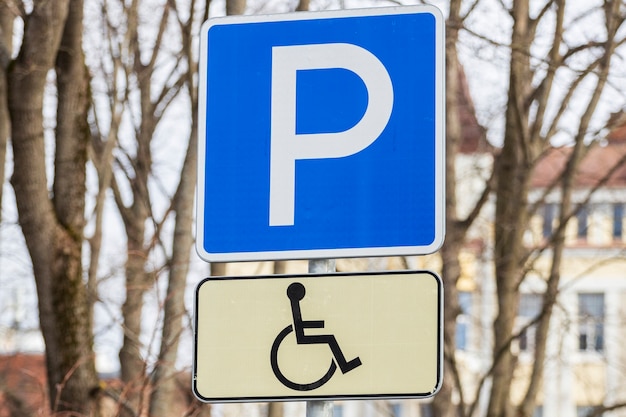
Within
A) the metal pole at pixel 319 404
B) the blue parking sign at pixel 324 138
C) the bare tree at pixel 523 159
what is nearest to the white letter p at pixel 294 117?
the blue parking sign at pixel 324 138

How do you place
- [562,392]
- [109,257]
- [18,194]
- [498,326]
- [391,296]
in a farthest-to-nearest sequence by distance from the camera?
[562,392] → [109,257] → [498,326] → [18,194] → [391,296]

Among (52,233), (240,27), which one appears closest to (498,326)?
(52,233)

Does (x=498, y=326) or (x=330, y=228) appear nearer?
(x=330, y=228)

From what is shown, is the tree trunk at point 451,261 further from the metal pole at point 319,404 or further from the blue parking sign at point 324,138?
the metal pole at point 319,404

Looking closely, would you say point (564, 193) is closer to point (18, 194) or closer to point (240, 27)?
point (18, 194)

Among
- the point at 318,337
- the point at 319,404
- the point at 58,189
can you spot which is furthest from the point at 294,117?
the point at 58,189

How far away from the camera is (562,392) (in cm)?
4375

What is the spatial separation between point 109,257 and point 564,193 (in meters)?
6.42

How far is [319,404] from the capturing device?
10.8 feet

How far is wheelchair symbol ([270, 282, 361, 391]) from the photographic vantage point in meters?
3.28

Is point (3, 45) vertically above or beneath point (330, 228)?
above

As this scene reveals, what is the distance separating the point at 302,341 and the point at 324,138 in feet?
1.77

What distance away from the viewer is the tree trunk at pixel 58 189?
363 inches

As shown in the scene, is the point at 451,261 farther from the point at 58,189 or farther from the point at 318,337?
the point at 318,337
